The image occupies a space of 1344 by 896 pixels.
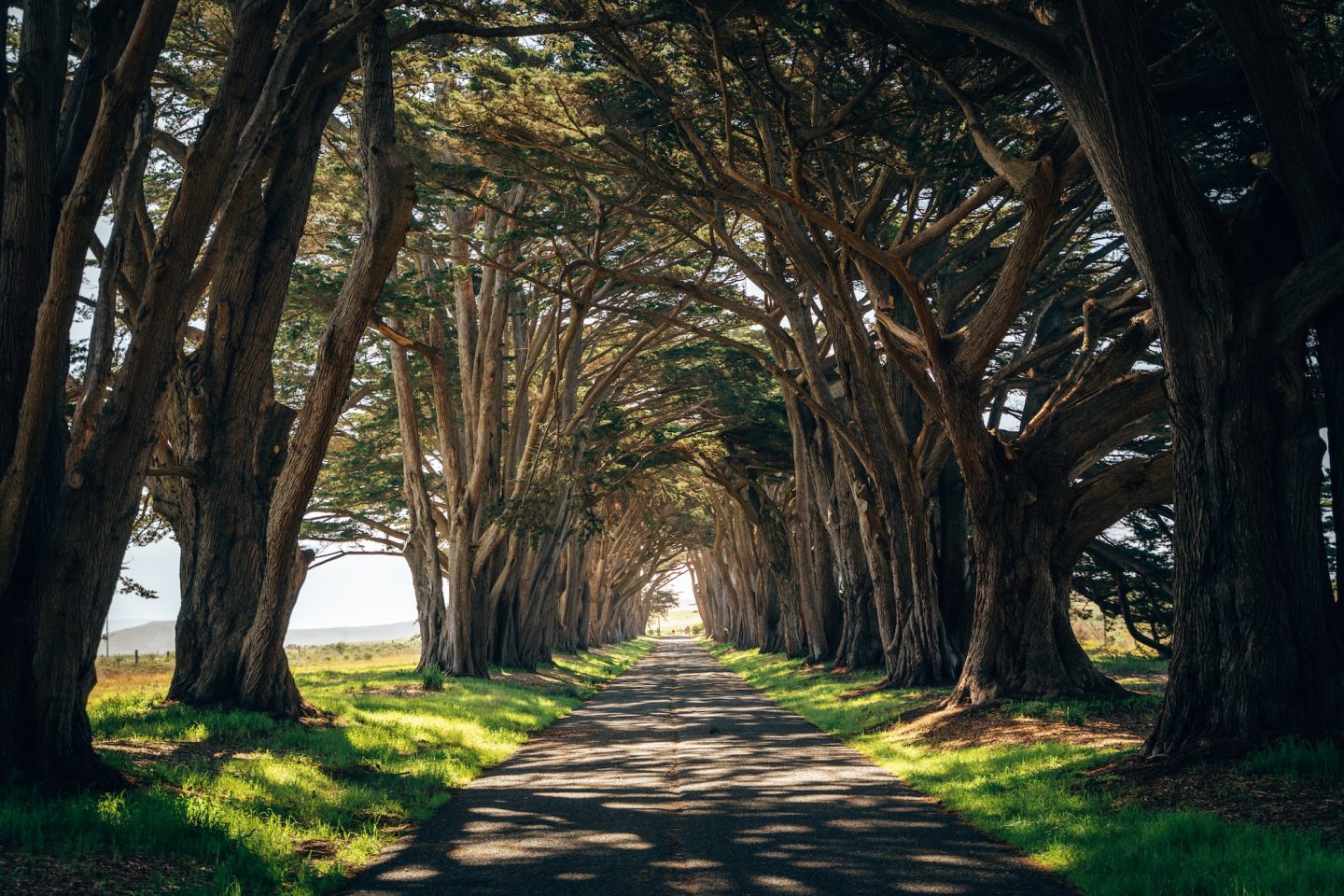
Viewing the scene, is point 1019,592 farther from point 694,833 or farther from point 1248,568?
point 694,833

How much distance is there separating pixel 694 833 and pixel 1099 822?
2.38 metres

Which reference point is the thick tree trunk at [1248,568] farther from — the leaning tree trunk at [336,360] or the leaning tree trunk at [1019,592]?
the leaning tree trunk at [336,360]

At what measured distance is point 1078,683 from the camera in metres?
12.8

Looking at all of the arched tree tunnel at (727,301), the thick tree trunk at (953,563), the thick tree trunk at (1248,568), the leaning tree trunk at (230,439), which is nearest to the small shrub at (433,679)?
the arched tree tunnel at (727,301)

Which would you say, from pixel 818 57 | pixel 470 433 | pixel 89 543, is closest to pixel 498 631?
pixel 470 433

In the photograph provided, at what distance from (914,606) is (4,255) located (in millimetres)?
13277

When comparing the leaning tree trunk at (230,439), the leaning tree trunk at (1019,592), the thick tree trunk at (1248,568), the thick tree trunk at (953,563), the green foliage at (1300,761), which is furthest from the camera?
the thick tree trunk at (953,563)

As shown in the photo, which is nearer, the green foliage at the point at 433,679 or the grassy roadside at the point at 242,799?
the grassy roadside at the point at 242,799

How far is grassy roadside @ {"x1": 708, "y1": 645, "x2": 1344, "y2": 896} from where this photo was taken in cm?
474

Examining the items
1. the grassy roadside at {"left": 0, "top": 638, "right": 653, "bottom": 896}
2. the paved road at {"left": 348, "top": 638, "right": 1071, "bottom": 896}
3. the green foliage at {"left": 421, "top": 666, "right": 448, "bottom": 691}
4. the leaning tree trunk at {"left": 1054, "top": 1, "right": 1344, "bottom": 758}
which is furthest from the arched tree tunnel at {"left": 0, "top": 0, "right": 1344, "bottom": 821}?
the paved road at {"left": 348, "top": 638, "right": 1071, "bottom": 896}

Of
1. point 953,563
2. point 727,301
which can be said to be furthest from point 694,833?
point 953,563

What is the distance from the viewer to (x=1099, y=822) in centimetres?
618

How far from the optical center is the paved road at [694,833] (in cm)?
525

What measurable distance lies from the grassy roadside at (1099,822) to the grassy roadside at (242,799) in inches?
148
